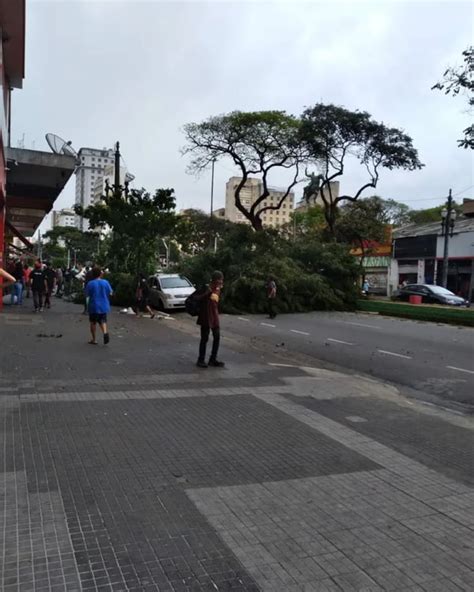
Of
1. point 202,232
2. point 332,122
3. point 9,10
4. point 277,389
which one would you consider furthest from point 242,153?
point 277,389

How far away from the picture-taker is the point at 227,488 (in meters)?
4.38

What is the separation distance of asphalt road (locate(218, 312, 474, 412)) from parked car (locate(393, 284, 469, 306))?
331 inches

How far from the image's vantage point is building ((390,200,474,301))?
42281 mm

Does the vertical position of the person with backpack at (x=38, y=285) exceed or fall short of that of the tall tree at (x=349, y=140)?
it falls short

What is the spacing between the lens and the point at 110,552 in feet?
10.9

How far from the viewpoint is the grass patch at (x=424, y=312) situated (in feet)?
70.7

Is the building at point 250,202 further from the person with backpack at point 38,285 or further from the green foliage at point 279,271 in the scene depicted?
the person with backpack at point 38,285

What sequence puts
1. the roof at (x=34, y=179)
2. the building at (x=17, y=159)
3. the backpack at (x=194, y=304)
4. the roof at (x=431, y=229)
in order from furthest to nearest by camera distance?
the roof at (x=431, y=229), the roof at (x=34, y=179), the building at (x=17, y=159), the backpack at (x=194, y=304)

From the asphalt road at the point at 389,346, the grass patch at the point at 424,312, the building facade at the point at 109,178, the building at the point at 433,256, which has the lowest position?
the asphalt road at the point at 389,346

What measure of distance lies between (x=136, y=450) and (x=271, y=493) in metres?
1.45

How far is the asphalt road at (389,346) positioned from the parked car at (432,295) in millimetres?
8413

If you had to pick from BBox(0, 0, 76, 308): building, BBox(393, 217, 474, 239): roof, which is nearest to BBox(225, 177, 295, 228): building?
BBox(393, 217, 474, 239): roof

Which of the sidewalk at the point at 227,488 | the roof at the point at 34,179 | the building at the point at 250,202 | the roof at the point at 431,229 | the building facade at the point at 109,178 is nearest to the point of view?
the sidewalk at the point at 227,488

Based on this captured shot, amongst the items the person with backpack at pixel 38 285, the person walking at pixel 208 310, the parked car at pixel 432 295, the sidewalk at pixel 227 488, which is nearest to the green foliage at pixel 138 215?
the person with backpack at pixel 38 285
